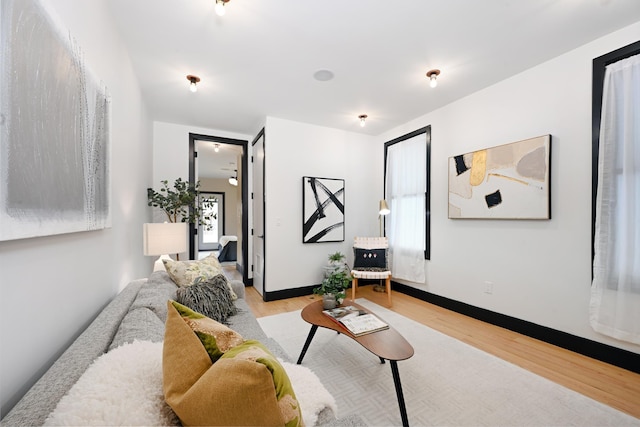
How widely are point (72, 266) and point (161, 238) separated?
1387 mm

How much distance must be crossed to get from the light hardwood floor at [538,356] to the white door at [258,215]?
2.12 ft

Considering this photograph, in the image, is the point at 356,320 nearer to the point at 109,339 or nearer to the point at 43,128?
the point at 109,339

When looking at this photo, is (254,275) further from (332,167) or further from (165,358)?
(165,358)

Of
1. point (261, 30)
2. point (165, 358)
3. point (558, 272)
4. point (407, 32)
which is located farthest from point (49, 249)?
point (558, 272)

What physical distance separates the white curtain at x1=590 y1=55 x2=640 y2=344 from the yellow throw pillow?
272 cm

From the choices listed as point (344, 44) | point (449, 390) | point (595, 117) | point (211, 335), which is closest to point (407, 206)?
point (595, 117)

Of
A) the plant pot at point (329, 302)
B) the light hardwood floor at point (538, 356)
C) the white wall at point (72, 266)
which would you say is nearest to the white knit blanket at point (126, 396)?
the white wall at point (72, 266)

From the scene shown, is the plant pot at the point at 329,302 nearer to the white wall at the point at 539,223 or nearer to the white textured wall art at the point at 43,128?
the white textured wall art at the point at 43,128

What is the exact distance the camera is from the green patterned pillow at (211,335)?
2.50 feet

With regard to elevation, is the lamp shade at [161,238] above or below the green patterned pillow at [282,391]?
above

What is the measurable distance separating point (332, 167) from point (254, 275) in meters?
2.29

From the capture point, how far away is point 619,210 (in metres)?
1.99

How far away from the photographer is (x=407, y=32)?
2033mm

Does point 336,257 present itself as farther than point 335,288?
Yes
